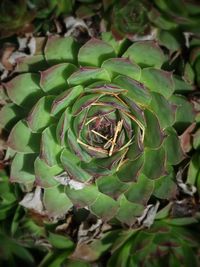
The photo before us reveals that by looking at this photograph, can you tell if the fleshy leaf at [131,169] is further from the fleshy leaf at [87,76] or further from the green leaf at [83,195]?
the fleshy leaf at [87,76]

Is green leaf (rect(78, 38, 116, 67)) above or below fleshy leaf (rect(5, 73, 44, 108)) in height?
above

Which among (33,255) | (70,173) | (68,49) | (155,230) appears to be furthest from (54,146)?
(33,255)

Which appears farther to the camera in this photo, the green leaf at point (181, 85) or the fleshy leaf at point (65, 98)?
the green leaf at point (181, 85)

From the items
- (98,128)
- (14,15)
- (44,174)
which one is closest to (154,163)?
(98,128)

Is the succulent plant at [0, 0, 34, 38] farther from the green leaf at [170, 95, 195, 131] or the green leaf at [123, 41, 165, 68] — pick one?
the green leaf at [170, 95, 195, 131]

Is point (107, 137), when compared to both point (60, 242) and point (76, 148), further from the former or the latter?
point (60, 242)

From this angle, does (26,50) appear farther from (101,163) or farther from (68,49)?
(101,163)

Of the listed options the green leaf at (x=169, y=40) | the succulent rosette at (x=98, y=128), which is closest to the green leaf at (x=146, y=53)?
the succulent rosette at (x=98, y=128)

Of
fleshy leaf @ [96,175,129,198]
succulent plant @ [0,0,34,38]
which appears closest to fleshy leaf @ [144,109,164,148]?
fleshy leaf @ [96,175,129,198]
